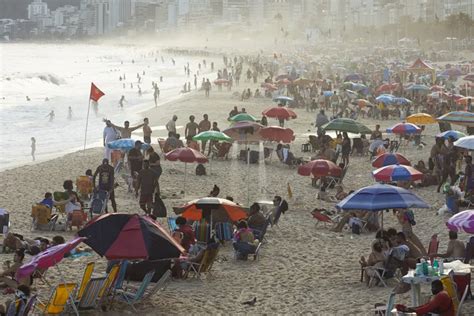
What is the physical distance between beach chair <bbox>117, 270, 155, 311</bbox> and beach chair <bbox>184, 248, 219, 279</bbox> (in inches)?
45.7

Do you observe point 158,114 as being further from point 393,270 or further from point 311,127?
point 393,270

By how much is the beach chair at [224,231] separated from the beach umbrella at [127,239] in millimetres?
2547

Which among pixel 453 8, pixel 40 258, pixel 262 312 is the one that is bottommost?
pixel 262 312

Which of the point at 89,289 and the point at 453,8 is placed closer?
the point at 89,289

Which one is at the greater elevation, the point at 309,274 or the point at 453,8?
the point at 453,8

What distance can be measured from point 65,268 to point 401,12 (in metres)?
153

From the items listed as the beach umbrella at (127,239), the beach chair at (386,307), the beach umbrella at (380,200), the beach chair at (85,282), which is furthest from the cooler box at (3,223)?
the beach chair at (386,307)

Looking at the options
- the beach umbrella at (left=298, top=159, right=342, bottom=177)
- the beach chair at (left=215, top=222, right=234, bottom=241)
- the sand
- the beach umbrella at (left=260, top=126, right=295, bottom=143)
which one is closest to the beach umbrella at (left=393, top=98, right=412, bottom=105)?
the sand

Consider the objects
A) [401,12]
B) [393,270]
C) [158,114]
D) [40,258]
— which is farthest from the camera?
[401,12]

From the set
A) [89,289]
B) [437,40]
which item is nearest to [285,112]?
[89,289]

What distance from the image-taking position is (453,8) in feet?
433

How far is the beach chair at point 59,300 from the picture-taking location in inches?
280

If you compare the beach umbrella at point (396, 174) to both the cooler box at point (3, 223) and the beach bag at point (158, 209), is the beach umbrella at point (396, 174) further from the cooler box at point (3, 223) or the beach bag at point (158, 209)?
the cooler box at point (3, 223)

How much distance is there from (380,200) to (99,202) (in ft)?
14.5
